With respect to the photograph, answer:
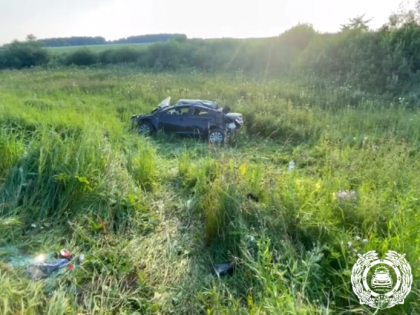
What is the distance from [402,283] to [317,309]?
2.37ft

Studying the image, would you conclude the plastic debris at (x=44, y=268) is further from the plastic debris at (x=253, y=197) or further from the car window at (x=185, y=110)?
the car window at (x=185, y=110)

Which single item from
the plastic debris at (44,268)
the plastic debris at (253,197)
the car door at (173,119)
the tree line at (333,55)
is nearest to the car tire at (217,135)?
the car door at (173,119)

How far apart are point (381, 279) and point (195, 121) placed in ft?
21.7

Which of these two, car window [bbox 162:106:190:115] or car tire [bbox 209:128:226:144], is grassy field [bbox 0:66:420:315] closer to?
car tire [bbox 209:128:226:144]

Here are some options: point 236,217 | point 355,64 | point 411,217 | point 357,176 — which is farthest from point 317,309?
point 355,64

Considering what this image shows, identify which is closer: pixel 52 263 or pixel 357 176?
pixel 52 263

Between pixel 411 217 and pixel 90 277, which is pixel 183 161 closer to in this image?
pixel 90 277

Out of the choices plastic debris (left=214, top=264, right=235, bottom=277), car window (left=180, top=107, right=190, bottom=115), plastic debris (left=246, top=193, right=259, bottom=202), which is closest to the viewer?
plastic debris (left=214, top=264, right=235, bottom=277)

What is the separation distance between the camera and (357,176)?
393cm

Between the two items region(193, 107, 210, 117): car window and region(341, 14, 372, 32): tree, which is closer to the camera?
region(193, 107, 210, 117): car window

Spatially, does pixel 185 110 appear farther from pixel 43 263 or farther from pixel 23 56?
pixel 23 56

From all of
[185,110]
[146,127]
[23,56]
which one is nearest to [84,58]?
[23,56]

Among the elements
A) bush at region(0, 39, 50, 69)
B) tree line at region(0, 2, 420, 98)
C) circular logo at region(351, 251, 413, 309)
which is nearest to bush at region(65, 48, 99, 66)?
bush at region(0, 39, 50, 69)

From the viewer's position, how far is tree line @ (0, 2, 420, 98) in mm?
14555
